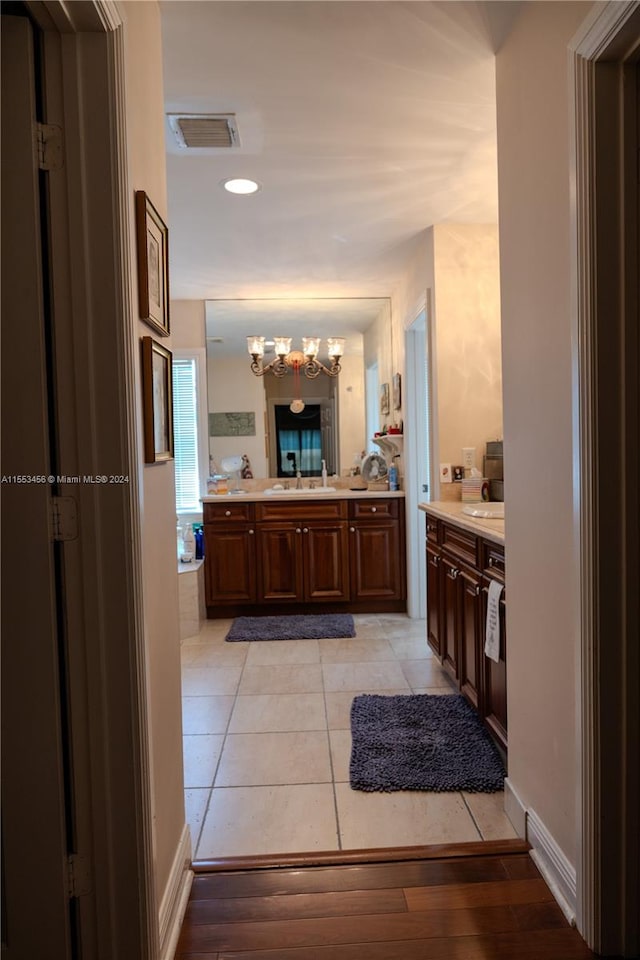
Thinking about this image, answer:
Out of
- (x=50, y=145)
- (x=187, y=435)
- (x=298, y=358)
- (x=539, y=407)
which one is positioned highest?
(x=298, y=358)

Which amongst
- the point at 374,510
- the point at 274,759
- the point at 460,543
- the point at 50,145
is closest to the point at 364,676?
the point at 274,759

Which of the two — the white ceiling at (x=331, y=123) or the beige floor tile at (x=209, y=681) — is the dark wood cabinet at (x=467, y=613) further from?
the white ceiling at (x=331, y=123)

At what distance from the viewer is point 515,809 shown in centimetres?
185

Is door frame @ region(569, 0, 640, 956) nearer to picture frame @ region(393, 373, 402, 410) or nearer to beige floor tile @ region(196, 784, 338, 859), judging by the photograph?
beige floor tile @ region(196, 784, 338, 859)

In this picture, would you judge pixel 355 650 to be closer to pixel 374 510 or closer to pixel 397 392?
pixel 374 510

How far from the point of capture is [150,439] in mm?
1392

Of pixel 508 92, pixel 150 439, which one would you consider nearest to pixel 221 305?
pixel 508 92

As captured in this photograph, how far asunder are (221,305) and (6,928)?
4.21 meters

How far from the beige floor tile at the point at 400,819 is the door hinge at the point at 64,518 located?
131cm

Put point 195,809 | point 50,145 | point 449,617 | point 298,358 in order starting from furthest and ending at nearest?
point 298,358, point 449,617, point 195,809, point 50,145

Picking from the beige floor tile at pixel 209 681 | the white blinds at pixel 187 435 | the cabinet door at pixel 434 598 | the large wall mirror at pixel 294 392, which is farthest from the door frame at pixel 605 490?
the white blinds at pixel 187 435

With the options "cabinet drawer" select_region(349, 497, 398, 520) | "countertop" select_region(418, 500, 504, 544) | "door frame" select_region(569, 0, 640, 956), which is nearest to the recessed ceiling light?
"door frame" select_region(569, 0, 640, 956)

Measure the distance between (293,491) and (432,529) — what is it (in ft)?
5.77

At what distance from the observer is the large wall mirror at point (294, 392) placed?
4.76 meters
